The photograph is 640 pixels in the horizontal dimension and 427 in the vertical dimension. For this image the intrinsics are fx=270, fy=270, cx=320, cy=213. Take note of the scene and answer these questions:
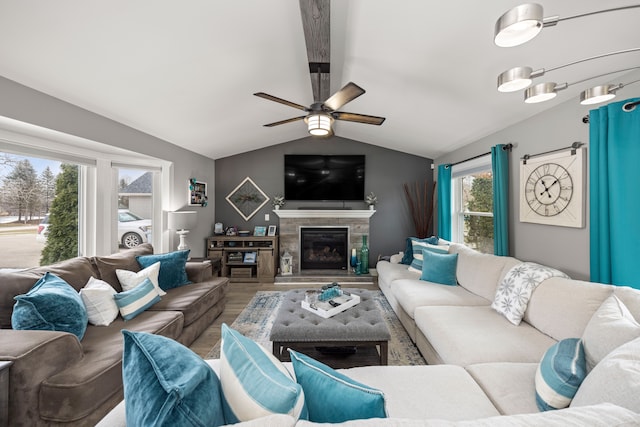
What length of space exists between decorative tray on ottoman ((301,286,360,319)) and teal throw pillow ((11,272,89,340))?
1.59 meters

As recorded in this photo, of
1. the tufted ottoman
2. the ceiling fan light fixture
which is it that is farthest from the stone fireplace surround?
the tufted ottoman

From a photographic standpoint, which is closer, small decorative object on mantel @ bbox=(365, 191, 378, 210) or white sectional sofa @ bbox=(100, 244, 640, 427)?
white sectional sofa @ bbox=(100, 244, 640, 427)

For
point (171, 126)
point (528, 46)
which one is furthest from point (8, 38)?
point (528, 46)

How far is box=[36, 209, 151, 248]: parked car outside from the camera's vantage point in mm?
3424

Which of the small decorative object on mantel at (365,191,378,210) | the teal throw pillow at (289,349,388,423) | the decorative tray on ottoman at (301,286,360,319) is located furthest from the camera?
the small decorative object on mantel at (365,191,378,210)

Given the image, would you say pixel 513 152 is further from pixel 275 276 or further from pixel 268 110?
pixel 275 276

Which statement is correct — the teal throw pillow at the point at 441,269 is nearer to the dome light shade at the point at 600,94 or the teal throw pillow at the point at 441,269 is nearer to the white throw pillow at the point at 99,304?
the dome light shade at the point at 600,94

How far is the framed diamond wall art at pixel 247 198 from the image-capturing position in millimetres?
5230

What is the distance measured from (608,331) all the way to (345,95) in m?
2.04

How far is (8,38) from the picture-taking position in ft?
5.28

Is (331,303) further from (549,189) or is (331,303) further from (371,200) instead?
(371,200)

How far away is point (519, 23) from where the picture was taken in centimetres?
83

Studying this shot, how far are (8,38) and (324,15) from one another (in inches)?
75.3

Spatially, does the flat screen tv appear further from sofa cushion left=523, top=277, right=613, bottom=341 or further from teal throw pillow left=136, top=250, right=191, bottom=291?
sofa cushion left=523, top=277, right=613, bottom=341
